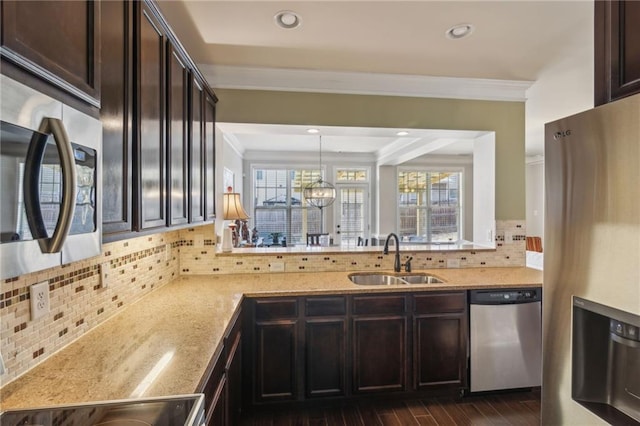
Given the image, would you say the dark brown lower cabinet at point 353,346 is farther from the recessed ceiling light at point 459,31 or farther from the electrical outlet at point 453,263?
the recessed ceiling light at point 459,31

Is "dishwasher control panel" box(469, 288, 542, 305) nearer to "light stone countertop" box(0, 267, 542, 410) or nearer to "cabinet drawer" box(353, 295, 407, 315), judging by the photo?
"light stone countertop" box(0, 267, 542, 410)

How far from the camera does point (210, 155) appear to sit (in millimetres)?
2707

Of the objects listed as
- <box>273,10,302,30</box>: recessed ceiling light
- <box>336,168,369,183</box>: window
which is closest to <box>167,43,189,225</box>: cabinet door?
<box>273,10,302,30</box>: recessed ceiling light

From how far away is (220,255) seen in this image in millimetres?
2953

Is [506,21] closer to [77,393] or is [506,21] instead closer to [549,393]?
[549,393]

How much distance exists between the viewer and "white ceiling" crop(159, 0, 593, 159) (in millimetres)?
2006

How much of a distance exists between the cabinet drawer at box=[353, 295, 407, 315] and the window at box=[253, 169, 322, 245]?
16.3 feet

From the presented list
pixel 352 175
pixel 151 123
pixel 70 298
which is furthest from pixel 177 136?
pixel 352 175

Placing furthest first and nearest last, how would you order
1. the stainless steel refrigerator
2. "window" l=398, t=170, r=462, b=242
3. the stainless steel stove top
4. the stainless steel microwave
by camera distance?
1. "window" l=398, t=170, r=462, b=242
2. the stainless steel refrigerator
3. the stainless steel stove top
4. the stainless steel microwave

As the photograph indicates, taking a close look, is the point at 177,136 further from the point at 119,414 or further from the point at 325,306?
the point at 325,306

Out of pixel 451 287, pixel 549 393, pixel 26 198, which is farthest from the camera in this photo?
pixel 451 287

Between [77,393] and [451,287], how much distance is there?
7.71 ft

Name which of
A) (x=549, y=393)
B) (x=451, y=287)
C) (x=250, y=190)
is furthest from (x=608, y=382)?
(x=250, y=190)

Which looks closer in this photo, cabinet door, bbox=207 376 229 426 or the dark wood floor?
cabinet door, bbox=207 376 229 426
